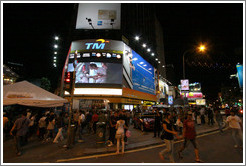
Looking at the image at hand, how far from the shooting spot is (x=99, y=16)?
110 feet

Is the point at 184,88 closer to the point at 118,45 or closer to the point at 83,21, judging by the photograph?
the point at 118,45

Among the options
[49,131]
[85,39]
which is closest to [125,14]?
[85,39]

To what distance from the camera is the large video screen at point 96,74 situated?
27.6 metres

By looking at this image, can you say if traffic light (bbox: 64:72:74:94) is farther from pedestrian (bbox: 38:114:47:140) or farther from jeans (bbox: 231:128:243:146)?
jeans (bbox: 231:128:243:146)

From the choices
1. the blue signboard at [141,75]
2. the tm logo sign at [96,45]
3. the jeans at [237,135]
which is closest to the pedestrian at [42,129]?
the jeans at [237,135]

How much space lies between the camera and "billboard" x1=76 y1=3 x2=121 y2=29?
32.8 m

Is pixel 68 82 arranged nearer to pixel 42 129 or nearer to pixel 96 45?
pixel 42 129

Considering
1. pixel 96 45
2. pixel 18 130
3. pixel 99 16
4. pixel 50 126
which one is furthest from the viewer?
pixel 99 16

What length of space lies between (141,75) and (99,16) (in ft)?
59.9

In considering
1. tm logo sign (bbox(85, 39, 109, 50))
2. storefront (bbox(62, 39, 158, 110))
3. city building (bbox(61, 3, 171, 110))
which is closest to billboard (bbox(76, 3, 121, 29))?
city building (bbox(61, 3, 171, 110))

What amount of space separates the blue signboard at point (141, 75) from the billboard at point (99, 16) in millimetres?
9134

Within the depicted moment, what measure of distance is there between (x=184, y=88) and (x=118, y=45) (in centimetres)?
1796

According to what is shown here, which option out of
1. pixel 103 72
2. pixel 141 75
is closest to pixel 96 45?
pixel 103 72

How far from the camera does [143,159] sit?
16.6 feet
